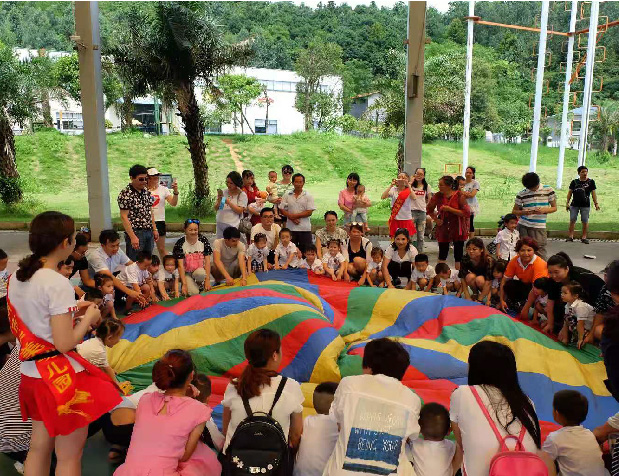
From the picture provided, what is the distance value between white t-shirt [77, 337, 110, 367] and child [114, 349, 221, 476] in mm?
917

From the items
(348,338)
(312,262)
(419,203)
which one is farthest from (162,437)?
(419,203)

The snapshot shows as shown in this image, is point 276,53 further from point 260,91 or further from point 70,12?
point 70,12

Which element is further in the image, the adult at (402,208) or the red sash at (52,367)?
the adult at (402,208)

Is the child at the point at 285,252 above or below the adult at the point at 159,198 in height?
below

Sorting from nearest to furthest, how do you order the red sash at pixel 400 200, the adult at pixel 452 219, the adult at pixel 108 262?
the adult at pixel 108 262
the adult at pixel 452 219
the red sash at pixel 400 200

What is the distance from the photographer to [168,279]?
568cm

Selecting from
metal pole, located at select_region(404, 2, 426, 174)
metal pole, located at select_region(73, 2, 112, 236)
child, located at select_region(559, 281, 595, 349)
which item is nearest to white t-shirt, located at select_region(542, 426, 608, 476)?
child, located at select_region(559, 281, 595, 349)

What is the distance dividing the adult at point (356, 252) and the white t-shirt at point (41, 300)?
3917 millimetres

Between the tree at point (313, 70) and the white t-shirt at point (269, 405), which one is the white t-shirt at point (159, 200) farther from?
the tree at point (313, 70)

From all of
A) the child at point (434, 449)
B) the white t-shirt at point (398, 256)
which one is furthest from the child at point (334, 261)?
the child at point (434, 449)

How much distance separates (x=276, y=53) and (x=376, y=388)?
1284 inches

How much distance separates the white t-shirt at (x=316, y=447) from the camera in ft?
8.16

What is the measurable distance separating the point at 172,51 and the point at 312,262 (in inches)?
260

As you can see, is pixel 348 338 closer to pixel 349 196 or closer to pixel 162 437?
pixel 162 437
